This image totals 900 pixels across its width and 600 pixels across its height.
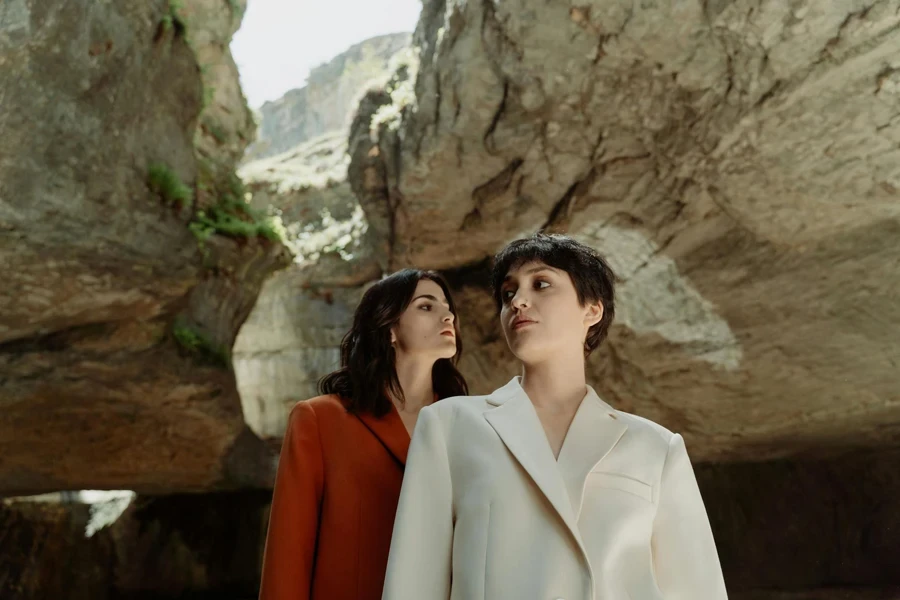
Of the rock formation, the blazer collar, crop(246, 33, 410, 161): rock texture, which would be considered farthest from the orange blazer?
crop(246, 33, 410, 161): rock texture

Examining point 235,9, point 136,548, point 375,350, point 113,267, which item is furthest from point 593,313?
point 136,548

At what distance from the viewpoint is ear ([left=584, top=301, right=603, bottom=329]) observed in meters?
2.49

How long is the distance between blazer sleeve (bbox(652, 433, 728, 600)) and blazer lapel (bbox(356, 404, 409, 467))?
1.02 meters

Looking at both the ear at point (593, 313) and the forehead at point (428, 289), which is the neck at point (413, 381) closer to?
the forehead at point (428, 289)

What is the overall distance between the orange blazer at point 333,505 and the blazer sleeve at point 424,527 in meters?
0.61

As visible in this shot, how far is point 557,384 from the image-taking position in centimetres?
238

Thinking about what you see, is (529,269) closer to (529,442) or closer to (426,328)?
(529,442)

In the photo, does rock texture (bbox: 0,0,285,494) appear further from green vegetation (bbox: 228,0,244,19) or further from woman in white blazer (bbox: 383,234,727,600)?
woman in white blazer (bbox: 383,234,727,600)

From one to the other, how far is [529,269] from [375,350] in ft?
3.07

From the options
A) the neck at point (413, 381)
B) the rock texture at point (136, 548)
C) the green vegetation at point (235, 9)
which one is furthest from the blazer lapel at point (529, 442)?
the green vegetation at point (235, 9)

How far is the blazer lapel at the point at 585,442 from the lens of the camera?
207 cm

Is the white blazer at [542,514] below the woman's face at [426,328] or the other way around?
below

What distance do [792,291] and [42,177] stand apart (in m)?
5.97

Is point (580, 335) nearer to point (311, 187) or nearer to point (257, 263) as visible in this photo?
point (257, 263)
